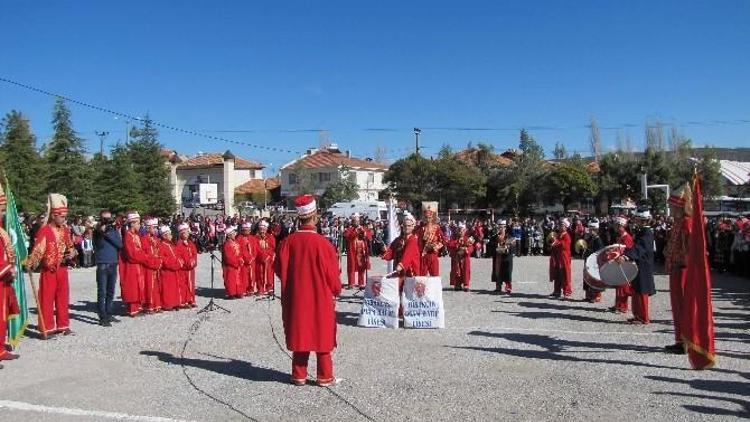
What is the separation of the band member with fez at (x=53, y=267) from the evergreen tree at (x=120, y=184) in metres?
35.5

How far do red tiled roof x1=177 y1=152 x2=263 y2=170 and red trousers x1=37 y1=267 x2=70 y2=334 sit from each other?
6809cm

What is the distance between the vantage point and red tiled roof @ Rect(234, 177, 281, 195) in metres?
82.4

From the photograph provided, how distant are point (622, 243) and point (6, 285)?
9300 millimetres

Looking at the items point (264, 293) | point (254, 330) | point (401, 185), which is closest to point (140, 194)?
point (401, 185)

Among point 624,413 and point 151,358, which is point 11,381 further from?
point 624,413

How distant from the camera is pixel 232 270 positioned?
47.4ft

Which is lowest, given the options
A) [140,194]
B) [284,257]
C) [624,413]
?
[624,413]

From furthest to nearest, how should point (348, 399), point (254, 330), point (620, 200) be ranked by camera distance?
point (620, 200) → point (254, 330) → point (348, 399)

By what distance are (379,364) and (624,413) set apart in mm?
2986

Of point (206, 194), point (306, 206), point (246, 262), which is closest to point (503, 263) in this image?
point (246, 262)

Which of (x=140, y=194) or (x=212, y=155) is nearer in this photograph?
(x=140, y=194)

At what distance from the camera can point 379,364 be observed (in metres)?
7.90

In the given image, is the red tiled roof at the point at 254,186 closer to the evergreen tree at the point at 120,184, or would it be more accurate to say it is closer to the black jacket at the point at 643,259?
the evergreen tree at the point at 120,184

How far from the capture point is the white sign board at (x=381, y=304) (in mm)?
10477
